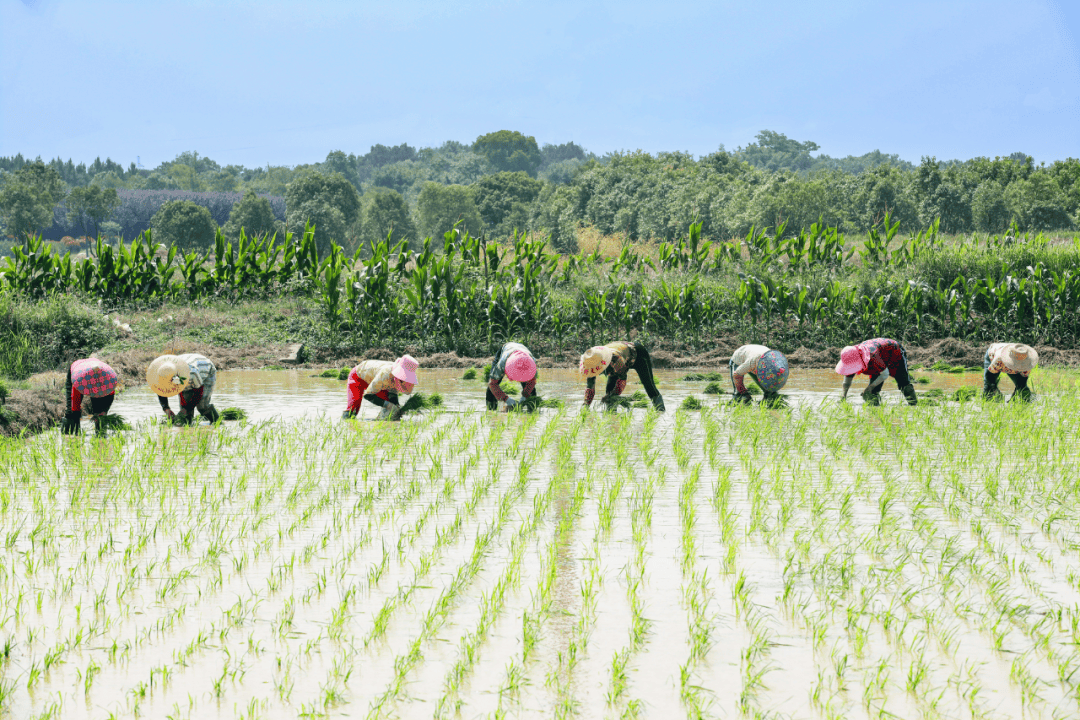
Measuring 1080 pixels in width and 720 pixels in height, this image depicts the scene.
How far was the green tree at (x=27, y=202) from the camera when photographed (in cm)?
9306

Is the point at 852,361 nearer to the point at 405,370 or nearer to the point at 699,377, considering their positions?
the point at 699,377

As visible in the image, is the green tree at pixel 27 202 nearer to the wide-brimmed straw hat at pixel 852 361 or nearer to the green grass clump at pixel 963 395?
the wide-brimmed straw hat at pixel 852 361

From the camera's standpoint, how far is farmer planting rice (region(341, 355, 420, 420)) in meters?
10.4

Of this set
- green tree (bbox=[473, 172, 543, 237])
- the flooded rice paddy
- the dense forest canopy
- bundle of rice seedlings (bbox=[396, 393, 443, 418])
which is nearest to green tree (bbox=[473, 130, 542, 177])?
the dense forest canopy

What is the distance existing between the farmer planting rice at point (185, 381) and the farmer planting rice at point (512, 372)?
3419 millimetres

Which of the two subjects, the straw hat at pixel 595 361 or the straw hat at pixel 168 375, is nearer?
the straw hat at pixel 168 375

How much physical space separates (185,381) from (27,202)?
327 ft

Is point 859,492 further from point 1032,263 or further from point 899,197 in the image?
point 899,197

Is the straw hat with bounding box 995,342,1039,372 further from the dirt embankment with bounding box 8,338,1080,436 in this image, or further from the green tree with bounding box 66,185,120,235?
the green tree with bounding box 66,185,120,235

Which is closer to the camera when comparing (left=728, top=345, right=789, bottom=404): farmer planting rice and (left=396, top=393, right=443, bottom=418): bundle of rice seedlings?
(left=728, top=345, right=789, bottom=404): farmer planting rice

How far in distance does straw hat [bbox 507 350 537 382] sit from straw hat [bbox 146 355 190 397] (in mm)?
3753

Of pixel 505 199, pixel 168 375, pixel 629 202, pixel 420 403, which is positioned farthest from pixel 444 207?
pixel 168 375

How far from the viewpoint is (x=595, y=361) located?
1082 centimetres

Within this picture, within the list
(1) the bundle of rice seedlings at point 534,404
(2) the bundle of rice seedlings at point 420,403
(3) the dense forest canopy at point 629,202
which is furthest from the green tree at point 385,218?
(1) the bundle of rice seedlings at point 534,404
